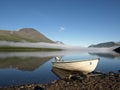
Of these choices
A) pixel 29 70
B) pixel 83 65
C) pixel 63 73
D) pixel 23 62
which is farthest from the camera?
pixel 23 62

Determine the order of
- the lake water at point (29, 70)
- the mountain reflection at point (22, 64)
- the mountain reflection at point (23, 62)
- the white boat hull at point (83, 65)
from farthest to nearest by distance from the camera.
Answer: the mountain reflection at point (23, 62) < the mountain reflection at point (22, 64) < the white boat hull at point (83, 65) < the lake water at point (29, 70)

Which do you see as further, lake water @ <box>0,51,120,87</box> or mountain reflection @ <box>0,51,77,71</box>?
mountain reflection @ <box>0,51,77,71</box>

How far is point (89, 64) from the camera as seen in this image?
34.1m

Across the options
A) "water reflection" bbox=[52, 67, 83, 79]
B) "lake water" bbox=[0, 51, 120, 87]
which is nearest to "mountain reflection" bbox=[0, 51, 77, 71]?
"lake water" bbox=[0, 51, 120, 87]

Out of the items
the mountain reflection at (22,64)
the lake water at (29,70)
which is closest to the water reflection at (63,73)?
the lake water at (29,70)

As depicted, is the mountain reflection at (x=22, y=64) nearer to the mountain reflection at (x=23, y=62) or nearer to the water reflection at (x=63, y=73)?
the mountain reflection at (x=23, y=62)

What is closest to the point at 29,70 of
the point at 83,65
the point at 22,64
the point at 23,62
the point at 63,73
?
the point at 63,73

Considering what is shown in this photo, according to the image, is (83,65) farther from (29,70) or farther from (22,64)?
(22,64)

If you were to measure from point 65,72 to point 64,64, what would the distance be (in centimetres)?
175

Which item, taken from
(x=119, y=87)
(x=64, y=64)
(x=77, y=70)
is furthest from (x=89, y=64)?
(x=119, y=87)

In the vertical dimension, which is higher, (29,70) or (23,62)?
(23,62)

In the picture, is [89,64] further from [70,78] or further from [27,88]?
[27,88]

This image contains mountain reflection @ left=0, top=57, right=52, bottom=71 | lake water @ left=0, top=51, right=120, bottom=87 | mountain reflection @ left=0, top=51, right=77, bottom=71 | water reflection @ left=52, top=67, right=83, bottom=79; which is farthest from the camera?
mountain reflection @ left=0, top=51, right=77, bottom=71

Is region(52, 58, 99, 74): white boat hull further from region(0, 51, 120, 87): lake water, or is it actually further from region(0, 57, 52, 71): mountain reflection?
region(0, 57, 52, 71): mountain reflection
